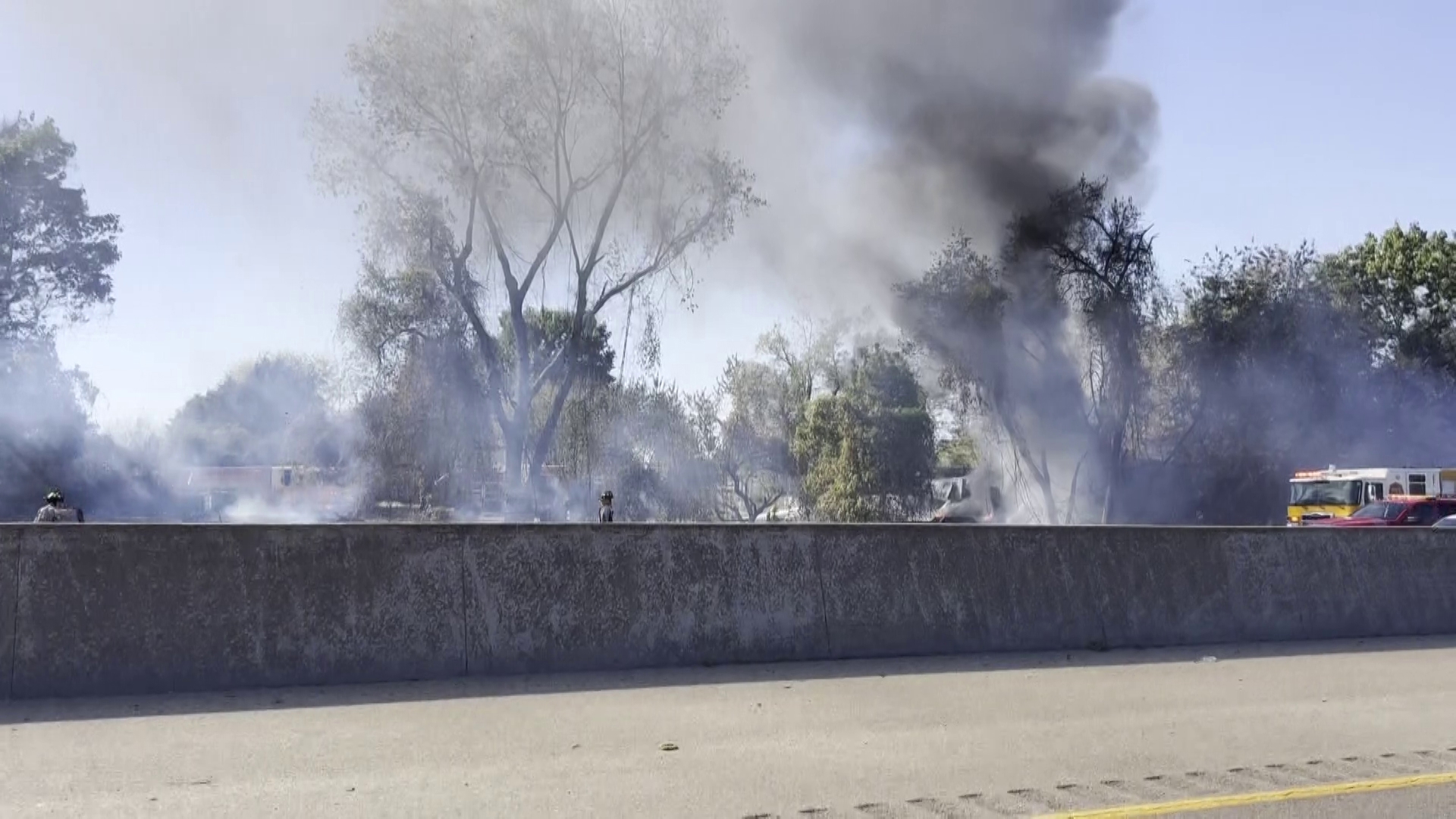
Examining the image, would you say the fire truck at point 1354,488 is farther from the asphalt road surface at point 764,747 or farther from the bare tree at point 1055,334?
the asphalt road surface at point 764,747

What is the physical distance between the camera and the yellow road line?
5.98 m

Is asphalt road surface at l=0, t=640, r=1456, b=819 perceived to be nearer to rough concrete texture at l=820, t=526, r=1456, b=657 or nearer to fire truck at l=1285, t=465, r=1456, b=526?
rough concrete texture at l=820, t=526, r=1456, b=657

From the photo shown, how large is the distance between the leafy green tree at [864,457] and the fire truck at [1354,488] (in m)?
12.9

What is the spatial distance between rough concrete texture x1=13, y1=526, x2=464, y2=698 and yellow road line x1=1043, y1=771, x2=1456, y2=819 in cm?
472

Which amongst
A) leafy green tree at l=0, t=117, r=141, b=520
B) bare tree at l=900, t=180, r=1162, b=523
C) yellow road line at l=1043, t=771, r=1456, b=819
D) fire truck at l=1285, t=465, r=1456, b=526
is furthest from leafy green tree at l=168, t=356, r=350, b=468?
yellow road line at l=1043, t=771, r=1456, b=819

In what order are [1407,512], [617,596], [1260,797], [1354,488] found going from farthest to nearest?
[1354,488]
[1407,512]
[617,596]
[1260,797]

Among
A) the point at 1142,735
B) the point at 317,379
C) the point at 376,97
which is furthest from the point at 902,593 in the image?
the point at 317,379

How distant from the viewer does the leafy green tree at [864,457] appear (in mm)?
44750

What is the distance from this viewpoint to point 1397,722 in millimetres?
8547

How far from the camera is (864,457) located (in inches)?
1773

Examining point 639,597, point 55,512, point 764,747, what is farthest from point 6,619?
point 55,512

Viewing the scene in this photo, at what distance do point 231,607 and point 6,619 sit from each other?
125cm

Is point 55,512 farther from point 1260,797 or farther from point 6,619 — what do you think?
point 1260,797

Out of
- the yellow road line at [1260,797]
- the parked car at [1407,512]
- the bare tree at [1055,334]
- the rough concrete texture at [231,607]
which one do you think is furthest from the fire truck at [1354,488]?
the rough concrete texture at [231,607]
